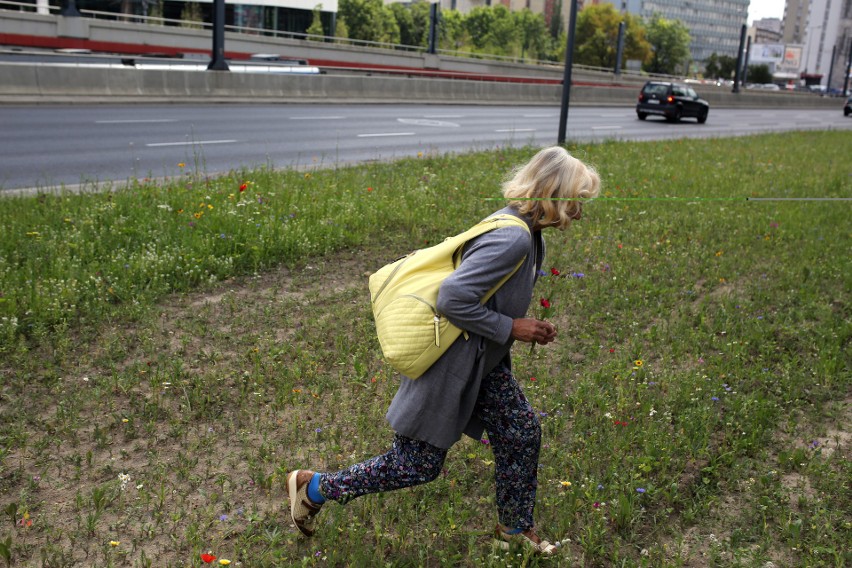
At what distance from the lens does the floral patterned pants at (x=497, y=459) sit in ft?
11.0

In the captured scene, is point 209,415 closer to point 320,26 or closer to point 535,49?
point 320,26

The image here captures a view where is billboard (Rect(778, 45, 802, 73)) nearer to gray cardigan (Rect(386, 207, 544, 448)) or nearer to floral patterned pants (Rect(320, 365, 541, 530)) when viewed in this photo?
floral patterned pants (Rect(320, 365, 541, 530))

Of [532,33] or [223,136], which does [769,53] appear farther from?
[223,136]

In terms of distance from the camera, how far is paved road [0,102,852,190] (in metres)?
12.0

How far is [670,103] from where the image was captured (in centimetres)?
3186

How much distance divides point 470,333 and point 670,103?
30.8 meters

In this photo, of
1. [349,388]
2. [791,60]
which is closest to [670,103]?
[349,388]

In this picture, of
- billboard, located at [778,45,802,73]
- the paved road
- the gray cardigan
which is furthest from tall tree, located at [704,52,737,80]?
the gray cardigan

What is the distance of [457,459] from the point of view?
4.49 metres

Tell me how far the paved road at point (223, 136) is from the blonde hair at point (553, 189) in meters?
6.33

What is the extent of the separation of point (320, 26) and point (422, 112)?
173 ft

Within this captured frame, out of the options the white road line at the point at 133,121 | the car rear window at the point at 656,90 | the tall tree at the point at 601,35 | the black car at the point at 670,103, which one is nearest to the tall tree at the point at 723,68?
the tall tree at the point at 601,35

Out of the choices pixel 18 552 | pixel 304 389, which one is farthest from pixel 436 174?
pixel 18 552

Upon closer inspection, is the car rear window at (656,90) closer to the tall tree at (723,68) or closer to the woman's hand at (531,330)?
the woman's hand at (531,330)
